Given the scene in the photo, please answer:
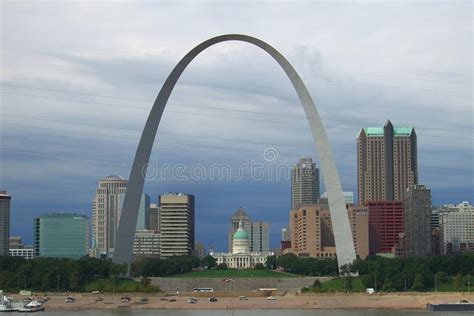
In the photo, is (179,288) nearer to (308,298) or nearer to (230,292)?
(230,292)

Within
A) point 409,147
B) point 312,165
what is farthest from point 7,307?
point 312,165

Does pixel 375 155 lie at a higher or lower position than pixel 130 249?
higher

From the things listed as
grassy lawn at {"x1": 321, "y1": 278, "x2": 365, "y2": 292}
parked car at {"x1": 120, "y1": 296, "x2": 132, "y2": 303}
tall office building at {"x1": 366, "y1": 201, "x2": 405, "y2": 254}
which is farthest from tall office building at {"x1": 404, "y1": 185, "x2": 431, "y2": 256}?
parked car at {"x1": 120, "y1": 296, "x2": 132, "y2": 303}

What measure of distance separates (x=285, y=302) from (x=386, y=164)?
106900 millimetres

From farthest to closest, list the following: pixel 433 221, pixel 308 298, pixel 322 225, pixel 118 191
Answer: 1. pixel 118 191
2. pixel 433 221
3. pixel 322 225
4. pixel 308 298

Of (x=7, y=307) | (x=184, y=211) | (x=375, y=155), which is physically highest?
(x=375, y=155)

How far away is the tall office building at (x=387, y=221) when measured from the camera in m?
143

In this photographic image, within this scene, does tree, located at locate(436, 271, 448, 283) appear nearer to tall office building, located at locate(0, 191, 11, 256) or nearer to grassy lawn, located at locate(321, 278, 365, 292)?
grassy lawn, located at locate(321, 278, 365, 292)

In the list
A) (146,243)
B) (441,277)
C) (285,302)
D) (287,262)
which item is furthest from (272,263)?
(285,302)

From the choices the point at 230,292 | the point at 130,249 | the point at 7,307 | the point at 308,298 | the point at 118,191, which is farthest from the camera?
the point at 118,191

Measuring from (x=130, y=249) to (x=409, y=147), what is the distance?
4189 inches

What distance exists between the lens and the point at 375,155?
164750 mm

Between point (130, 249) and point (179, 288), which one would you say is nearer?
point (130, 249)

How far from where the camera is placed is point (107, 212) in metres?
173
